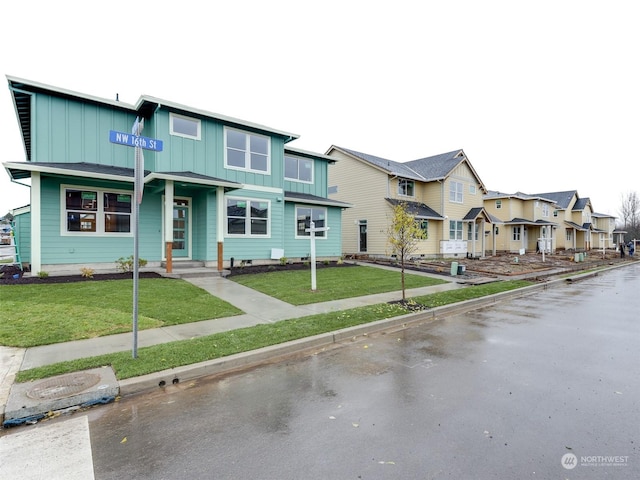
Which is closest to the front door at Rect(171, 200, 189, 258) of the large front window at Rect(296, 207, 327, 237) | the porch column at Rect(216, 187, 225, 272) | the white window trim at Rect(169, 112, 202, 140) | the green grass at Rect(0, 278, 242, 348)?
the porch column at Rect(216, 187, 225, 272)

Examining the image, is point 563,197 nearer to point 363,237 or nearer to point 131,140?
point 363,237

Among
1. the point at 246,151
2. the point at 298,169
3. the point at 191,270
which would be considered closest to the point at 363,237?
the point at 298,169

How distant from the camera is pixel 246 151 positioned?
15.7m

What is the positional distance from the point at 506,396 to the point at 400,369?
56.2 inches

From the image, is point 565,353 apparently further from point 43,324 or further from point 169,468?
point 43,324

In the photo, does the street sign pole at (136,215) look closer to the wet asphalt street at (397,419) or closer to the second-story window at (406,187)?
the wet asphalt street at (397,419)

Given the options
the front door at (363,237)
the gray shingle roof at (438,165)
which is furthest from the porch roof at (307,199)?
the gray shingle roof at (438,165)

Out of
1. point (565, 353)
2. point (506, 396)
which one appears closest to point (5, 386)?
point (506, 396)

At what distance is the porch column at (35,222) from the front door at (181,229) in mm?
4638

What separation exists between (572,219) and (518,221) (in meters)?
20.3

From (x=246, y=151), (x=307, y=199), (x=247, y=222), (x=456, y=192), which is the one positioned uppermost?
(x=246, y=151)

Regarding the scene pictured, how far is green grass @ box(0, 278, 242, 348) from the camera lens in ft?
20.4

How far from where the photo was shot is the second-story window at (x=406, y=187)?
25.3 meters

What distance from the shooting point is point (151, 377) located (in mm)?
4531
